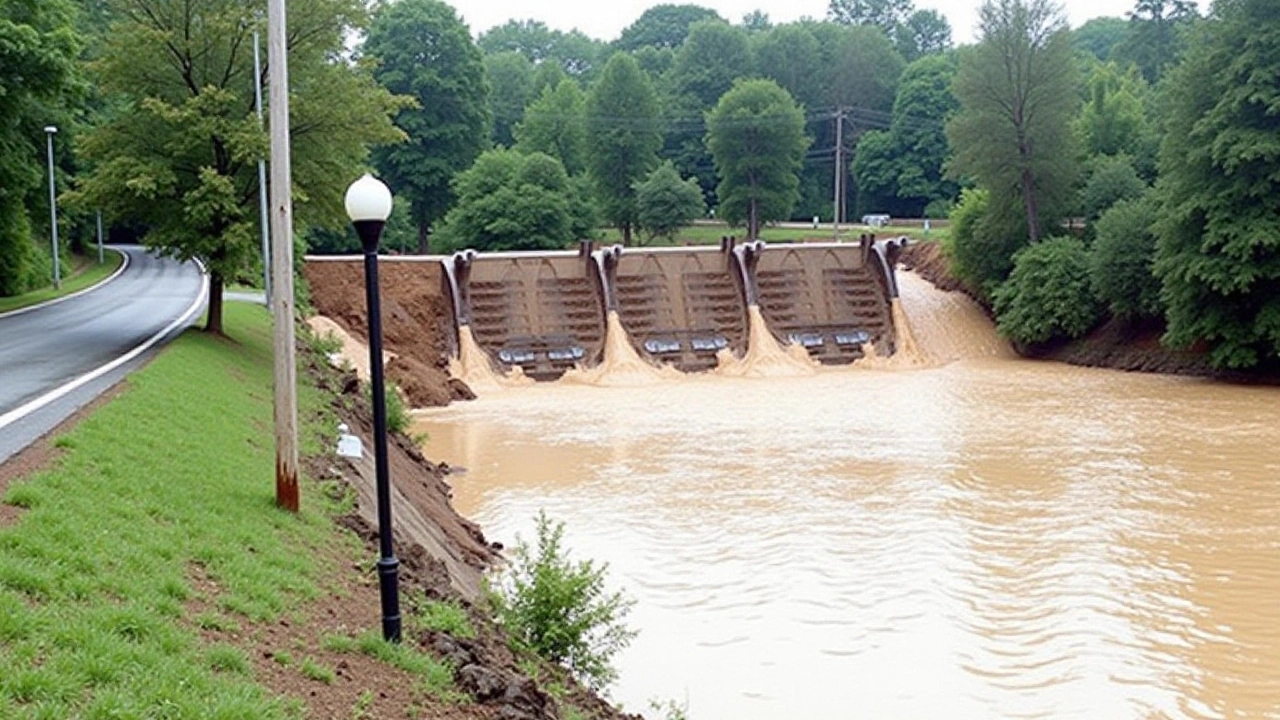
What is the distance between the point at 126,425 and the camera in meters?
10.8

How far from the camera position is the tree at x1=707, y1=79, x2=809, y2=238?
60.8 m

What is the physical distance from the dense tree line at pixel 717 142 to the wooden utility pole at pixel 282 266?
348 inches

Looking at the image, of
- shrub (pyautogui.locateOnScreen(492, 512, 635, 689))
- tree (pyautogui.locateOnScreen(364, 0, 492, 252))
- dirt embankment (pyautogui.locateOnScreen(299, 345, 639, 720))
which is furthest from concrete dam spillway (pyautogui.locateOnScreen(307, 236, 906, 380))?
shrub (pyautogui.locateOnScreen(492, 512, 635, 689))

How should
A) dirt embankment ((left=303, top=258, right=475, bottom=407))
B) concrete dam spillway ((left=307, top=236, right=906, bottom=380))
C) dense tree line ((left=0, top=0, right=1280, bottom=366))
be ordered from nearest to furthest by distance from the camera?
dense tree line ((left=0, top=0, right=1280, bottom=366)) < dirt embankment ((left=303, top=258, right=475, bottom=407)) < concrete dam spillway ((left=307, top=236, right=906, bottom=380))

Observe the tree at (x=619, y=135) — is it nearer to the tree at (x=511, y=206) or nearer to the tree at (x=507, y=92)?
the tree at (x=511, y=206)

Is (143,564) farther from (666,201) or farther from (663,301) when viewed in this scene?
(666,201)

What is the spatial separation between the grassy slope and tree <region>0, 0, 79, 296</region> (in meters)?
14.4

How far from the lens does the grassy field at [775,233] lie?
6081cm

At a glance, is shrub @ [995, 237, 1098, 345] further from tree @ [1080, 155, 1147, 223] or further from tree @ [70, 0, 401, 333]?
tree @ [70, 0, 401, 333]

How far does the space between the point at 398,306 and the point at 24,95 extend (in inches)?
463

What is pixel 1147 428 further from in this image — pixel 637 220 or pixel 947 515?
pixel 637 220

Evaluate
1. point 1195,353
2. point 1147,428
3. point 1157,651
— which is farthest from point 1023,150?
point 1157,651

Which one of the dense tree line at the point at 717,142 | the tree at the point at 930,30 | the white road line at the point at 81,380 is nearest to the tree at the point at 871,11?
the tree at the point at 930,30

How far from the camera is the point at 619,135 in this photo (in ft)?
204
